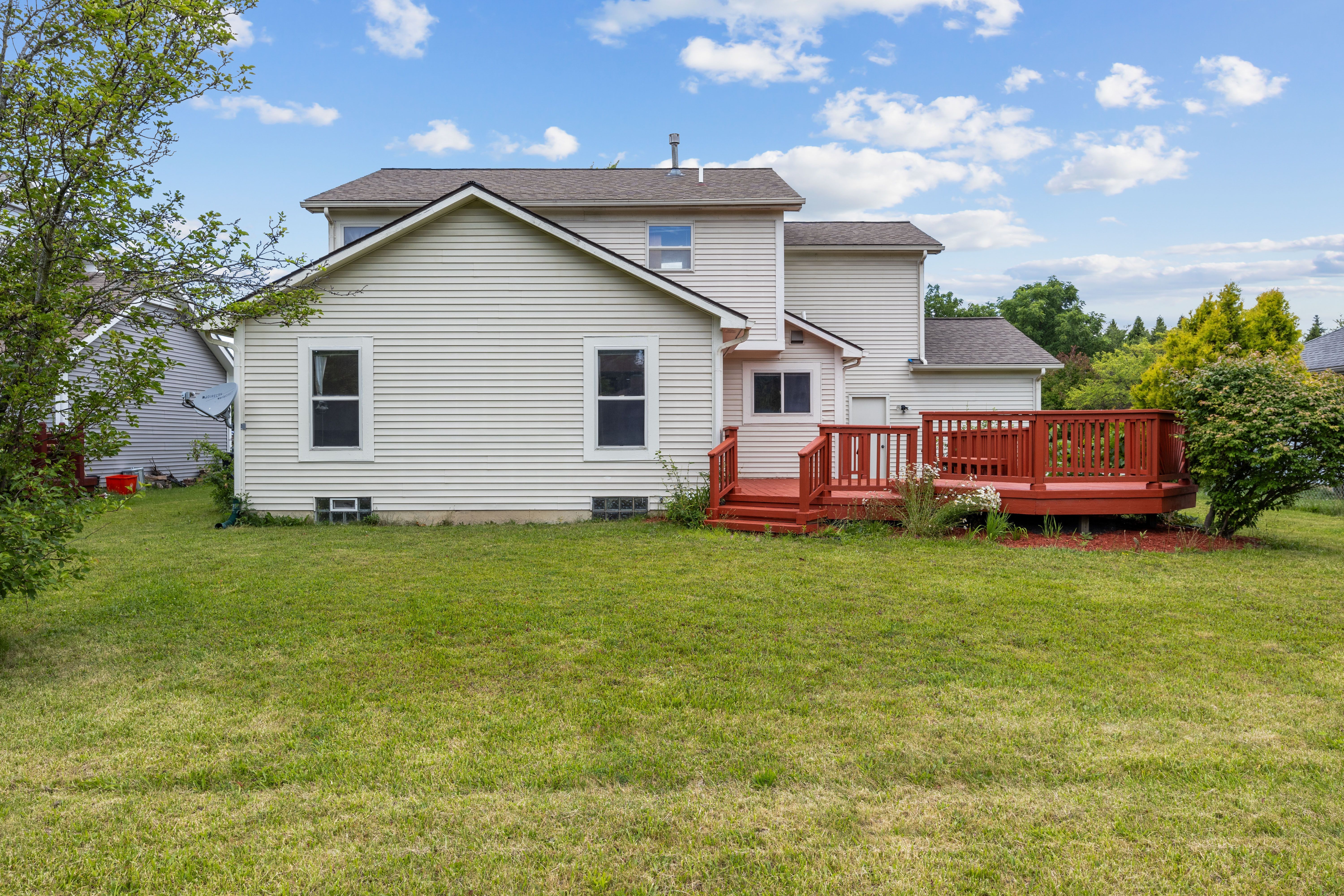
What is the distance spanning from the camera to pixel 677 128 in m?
15.3

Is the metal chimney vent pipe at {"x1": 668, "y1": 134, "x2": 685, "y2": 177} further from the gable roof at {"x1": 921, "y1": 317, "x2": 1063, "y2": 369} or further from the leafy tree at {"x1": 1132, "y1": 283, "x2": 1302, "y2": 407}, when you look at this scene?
the leafy tree at {"x1": 1132, "y1": 283, "x2": 1302, "y2": 407}

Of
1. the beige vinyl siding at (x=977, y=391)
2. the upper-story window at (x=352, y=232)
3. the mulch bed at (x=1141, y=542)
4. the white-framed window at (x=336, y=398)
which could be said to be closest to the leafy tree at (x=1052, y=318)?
the beige vinyl siding at (x=977, y=391)

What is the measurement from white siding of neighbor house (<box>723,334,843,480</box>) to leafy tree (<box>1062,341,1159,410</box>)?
2459 cm

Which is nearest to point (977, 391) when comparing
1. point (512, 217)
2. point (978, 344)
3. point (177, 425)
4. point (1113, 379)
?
point (978, 344)

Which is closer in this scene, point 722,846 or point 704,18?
point 722,846

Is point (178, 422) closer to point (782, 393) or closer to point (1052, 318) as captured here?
point (782, 393)

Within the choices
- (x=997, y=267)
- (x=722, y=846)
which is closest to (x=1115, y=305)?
(x=997, y=267)

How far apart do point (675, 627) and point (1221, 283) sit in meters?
20.7

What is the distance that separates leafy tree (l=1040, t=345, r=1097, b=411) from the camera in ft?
110

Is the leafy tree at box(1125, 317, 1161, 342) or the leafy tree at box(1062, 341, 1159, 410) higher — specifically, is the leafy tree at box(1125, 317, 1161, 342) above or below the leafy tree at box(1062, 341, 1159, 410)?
above

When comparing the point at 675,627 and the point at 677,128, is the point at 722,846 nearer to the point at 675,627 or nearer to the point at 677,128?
the point at 675,627

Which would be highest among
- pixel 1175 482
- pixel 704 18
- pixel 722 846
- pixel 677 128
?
pixel 704 18

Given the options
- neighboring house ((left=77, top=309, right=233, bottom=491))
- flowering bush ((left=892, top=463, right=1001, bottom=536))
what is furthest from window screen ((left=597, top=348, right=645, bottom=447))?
neighboring house ((left=77, top=309, right=233, bottom=491))

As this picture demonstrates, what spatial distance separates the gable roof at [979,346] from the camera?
17.8 m
